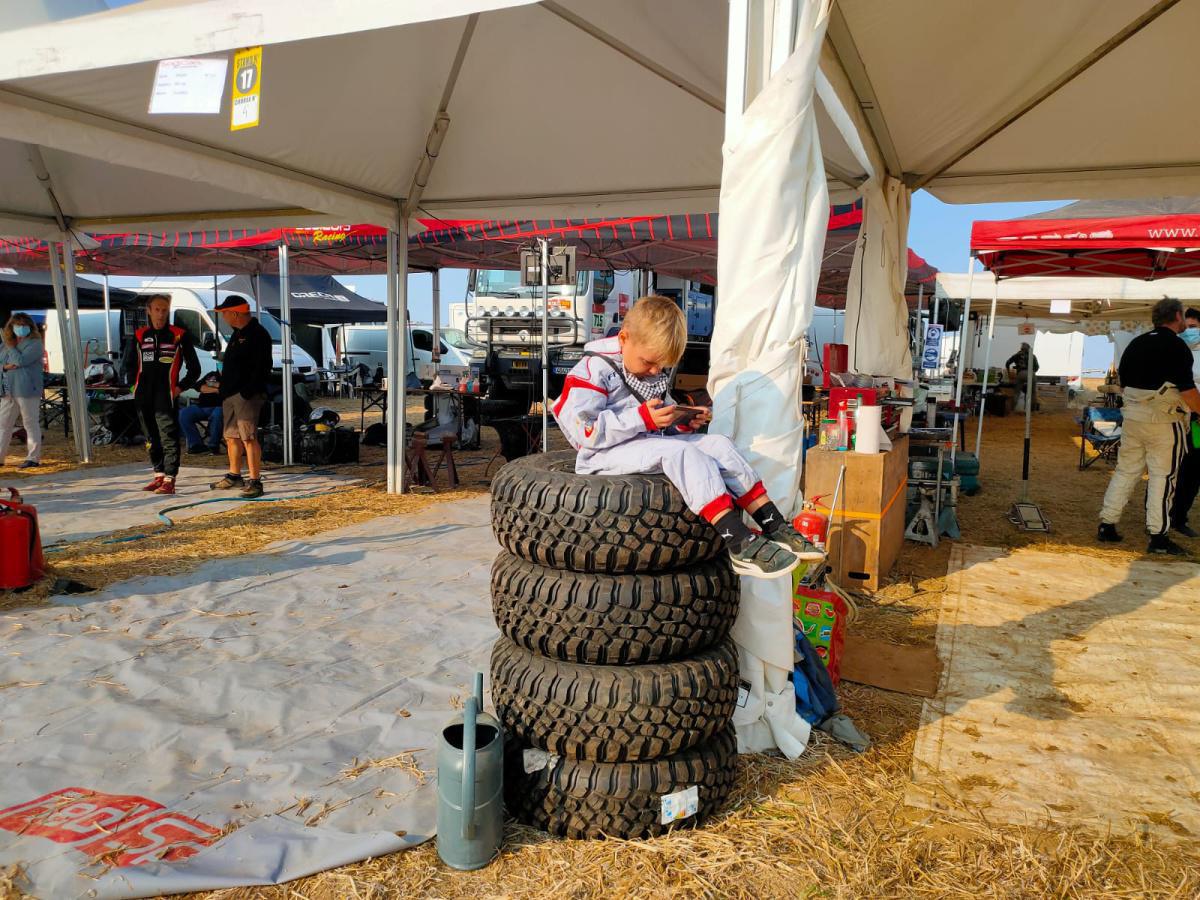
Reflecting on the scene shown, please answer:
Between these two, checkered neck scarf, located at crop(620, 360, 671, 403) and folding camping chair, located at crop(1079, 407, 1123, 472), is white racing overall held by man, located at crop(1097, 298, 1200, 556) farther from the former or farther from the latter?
checkered neck scarf, located at crop(620, 360, 671, 403)

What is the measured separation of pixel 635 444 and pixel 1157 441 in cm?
547

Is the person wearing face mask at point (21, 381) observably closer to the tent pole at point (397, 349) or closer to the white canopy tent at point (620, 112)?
the white canopy tent at point (620, 112)

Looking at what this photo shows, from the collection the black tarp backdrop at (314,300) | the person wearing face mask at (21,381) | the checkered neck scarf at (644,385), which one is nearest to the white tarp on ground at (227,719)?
the checkered neck scarf at (644,385)

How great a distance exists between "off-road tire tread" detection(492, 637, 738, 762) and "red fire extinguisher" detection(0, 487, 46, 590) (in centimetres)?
363

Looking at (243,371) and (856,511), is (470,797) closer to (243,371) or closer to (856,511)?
(856,511)

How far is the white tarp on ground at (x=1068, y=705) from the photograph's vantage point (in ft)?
8.37

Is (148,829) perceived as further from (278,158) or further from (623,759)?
(278,158)

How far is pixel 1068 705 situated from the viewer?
331 centimetres

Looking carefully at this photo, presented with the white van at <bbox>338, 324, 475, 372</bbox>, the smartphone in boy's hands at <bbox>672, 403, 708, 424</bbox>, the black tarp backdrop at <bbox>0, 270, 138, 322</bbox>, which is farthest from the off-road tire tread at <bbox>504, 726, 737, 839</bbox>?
the white van at <bbox>338, 324, 475, 372</bbox>

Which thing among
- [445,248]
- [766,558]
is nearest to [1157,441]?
[766,558]

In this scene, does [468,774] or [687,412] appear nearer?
[468,774]

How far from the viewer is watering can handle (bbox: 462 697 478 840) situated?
2023 millimetres

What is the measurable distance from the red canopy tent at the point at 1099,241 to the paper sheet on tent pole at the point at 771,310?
5.10 meters

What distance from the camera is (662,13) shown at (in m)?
4.62
